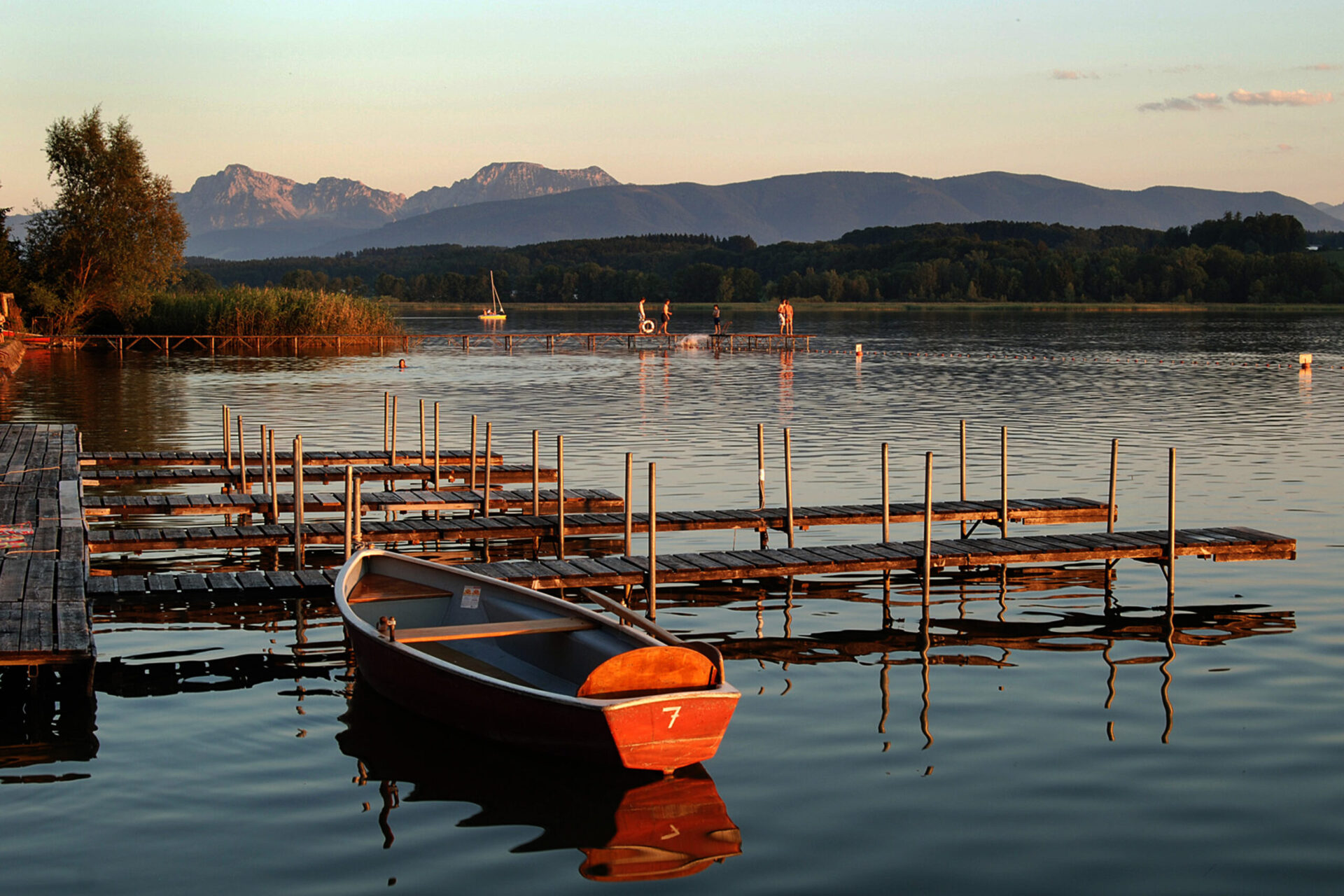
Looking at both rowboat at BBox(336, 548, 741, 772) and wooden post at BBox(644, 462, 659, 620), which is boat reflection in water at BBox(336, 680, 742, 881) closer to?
rowboat at BBox(336, 548, 741, 772)

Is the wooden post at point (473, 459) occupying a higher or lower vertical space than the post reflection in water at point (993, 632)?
higher

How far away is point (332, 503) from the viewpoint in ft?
59.2

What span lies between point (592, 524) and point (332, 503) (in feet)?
12.6

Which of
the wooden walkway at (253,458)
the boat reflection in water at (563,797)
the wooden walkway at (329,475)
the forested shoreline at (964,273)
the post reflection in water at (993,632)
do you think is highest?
the forested shoreline at (964,273)

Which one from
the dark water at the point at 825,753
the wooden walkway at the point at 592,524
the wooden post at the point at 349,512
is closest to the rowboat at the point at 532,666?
the dark water at the point at 825,753

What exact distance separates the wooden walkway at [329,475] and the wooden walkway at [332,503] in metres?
1.47

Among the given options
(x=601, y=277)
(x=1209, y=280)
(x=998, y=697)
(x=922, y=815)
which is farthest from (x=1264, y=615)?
(x=601, y=277)

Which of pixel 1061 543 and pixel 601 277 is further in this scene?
pixel 601 277

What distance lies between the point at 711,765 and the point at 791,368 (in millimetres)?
44515

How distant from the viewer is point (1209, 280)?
133375mm

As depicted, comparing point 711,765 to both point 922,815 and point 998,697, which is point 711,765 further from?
point 998,697

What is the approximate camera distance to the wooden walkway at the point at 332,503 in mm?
17609

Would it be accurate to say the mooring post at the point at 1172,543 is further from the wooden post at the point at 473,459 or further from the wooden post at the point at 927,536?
the wooden post at the point at 473,459

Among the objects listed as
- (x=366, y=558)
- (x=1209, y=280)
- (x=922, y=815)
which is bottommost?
(x=922, y=815)
